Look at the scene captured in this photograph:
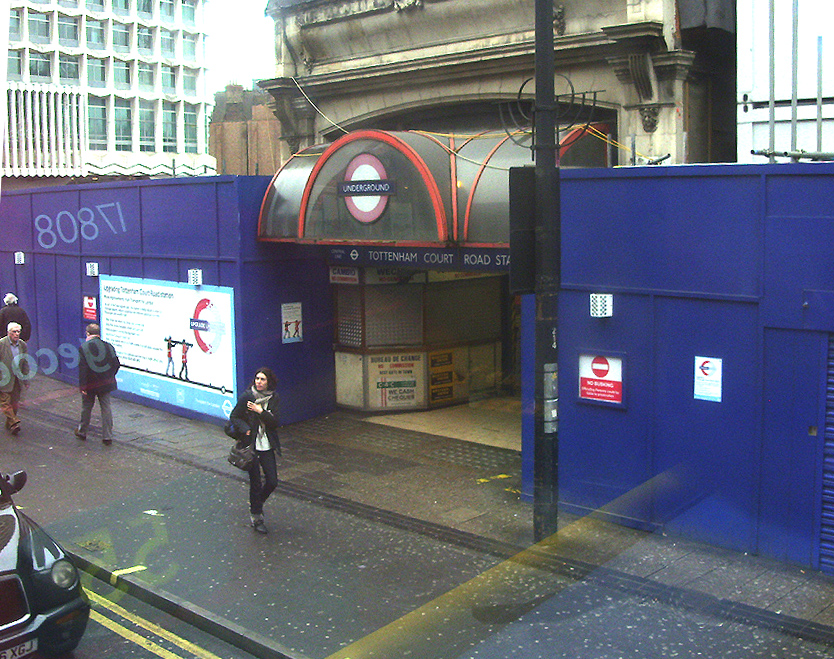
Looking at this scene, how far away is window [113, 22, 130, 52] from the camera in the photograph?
37406mm

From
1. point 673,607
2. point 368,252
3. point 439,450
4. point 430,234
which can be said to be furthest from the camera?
point 368,252

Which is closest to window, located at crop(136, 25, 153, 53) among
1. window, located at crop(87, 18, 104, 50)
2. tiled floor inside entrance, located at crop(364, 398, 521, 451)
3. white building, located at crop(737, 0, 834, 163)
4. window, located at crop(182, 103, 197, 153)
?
window, located at crop(87, 18, 104, 50)

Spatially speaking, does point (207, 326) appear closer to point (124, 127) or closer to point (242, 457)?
point (242, 457)

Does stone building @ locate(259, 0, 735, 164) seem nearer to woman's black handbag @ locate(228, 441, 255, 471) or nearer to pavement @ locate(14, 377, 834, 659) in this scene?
pavement @ locate(14, 377, 834, 659)

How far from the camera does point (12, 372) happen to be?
13227mm

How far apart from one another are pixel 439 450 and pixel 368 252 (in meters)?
3.12

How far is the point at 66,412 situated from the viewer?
15281 mm

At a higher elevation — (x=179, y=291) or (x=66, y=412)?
(x=179, y=291)

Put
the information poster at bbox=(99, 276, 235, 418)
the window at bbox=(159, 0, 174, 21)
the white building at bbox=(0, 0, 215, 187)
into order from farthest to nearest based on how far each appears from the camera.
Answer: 1. the window at bbox=(159, 0, 174, 21)
2. the white building at bbox=(0, 0, 215, 187)
3. the information poster at bbox=(99, 276, 235, 418)

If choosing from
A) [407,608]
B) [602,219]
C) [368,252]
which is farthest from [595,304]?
[368,252]

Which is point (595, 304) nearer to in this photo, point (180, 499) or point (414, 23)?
point (180, 499)

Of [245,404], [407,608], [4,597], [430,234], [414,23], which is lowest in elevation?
[407,608]

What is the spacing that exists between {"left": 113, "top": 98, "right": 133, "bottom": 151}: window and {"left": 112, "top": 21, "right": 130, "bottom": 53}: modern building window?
3.98 metres

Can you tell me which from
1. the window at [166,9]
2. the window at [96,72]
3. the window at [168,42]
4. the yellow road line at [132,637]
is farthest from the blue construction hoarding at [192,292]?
the window at [168,42]
